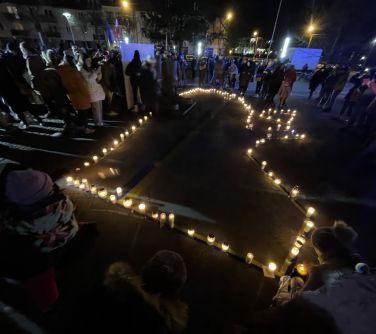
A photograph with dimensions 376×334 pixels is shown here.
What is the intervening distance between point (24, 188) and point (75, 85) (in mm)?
4991

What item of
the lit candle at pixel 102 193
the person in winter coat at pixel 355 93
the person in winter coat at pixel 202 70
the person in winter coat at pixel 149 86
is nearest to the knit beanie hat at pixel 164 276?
the lit candle at pixel 102 193

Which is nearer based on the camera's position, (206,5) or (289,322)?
(289,322)

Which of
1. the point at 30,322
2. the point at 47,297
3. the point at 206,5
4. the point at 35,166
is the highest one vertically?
the point at 206,5

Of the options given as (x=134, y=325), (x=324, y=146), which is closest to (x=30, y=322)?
(x=134, y=325)

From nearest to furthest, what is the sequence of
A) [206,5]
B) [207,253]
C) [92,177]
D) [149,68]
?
[207,253] → [92,177] → [149,68] → [206,5]

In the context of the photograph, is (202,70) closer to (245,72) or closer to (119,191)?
(245,72)

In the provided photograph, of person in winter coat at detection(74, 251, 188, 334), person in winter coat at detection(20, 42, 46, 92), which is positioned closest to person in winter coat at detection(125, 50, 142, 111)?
person in winter coat at detection(20, 42, 46, 92)

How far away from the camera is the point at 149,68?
25.2ft

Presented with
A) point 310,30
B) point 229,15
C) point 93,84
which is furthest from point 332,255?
point 310,30

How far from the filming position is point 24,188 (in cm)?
168

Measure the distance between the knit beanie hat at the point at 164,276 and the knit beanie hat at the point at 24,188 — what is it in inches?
44.6

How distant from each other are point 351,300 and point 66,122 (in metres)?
7.33

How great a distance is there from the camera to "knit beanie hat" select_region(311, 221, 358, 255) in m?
2.16

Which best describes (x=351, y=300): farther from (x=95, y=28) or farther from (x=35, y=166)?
(x=95, y=28)
